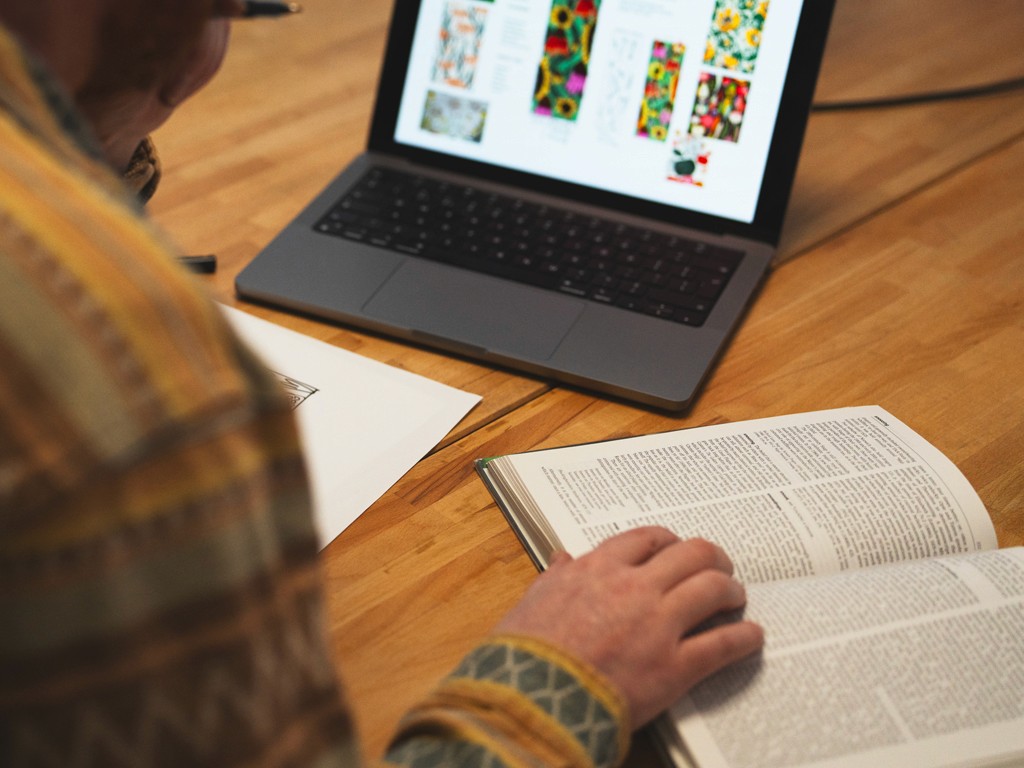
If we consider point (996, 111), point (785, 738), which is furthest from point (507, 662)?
point (996, 111)

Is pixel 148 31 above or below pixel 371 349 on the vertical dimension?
above

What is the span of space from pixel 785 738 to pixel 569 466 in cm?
22

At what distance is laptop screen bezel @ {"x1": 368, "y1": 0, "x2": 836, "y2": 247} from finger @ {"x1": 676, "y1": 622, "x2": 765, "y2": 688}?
1.49 feet

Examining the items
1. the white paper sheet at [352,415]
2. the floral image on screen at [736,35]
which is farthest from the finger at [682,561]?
the floral image on screen at [736,35]

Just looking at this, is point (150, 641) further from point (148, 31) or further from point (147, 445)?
point (148, 31)

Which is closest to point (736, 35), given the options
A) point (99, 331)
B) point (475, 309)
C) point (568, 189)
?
point (568, 189)

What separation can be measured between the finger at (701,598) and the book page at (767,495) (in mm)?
49

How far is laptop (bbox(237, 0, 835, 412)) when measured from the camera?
83 centimetres

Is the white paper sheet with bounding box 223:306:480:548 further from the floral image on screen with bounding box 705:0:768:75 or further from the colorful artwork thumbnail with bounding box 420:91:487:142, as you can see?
the floral image on screen with bounding box 705:0:768:75

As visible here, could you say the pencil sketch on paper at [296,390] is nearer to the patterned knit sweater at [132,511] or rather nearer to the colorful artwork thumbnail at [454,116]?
the colorful artwork thumbnail at [454,116]

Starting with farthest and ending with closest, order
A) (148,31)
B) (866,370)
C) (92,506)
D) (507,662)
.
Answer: (866,370), (507,662), (148,31), (92,506)

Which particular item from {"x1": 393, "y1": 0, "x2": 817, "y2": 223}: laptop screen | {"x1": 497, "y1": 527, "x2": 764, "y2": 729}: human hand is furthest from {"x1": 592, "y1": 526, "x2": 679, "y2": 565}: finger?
{"x1": 393, "y1": 0, "x2": 817, "y2": 223}: laptop screen

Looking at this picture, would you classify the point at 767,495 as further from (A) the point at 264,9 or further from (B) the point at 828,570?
(A) the point at 264,9

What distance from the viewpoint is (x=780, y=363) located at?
827 mm
